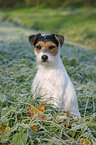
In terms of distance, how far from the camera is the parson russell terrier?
2.82 metres

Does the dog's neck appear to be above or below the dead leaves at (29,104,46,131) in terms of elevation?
above

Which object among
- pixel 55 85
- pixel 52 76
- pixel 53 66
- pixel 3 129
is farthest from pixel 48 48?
pixel 3 129

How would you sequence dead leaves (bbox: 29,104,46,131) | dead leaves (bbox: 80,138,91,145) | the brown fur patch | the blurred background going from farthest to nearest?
the blurred background, the brown fur patch, dead leaves (bbox: 29,104,46,131), dead leaves (bbox: 80,138,91,145)

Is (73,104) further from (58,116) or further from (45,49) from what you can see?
(45,49)

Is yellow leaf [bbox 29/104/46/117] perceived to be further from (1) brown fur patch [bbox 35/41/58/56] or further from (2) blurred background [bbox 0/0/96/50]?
(2) blurred background [bbox 0/0/96/50]

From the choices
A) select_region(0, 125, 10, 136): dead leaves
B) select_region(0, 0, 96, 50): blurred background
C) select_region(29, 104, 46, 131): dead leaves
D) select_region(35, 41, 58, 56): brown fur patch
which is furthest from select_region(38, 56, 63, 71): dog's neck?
select_region(0, 0, 96, 50): blurred background

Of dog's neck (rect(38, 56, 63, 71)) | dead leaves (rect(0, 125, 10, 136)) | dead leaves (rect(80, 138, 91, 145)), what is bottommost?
dead leaves (rect(80, 138, 91, 145))

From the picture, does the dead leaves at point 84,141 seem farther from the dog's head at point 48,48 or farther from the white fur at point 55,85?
the dog's head at point 48,48

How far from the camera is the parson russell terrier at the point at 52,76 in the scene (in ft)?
9.26

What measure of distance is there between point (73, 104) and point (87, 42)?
9506 mm

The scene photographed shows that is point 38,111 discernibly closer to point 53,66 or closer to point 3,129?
point 3,129

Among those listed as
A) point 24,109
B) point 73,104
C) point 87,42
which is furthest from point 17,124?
point 87,42

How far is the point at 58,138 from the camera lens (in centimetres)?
252

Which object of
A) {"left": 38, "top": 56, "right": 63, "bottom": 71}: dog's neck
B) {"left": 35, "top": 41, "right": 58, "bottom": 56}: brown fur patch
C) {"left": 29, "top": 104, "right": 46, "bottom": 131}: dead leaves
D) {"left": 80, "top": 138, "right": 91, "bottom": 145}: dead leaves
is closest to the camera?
{"left": 80, "top": 138, "right": 91, "bottom": 145}: dead leaves
